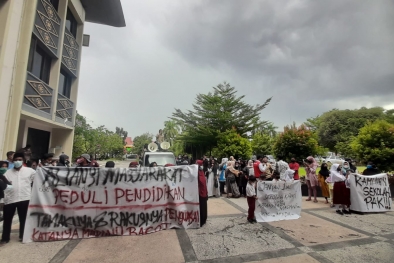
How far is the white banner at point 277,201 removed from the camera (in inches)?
218

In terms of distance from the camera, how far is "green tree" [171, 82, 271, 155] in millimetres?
27828

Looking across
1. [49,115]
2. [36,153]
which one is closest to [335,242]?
[49,115]

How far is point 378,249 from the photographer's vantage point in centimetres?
382

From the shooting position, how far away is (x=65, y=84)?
13438 millimetres

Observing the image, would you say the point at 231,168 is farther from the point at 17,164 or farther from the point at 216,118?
the point at 216,118

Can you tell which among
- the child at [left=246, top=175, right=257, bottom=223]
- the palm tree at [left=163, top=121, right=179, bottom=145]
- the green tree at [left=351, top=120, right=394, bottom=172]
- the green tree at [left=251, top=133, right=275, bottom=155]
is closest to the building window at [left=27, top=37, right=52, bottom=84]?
the child at [left=246, top=175, right=257, bottom=223]

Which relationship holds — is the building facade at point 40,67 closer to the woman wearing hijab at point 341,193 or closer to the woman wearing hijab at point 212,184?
the woman wearing hijab at point 212,184

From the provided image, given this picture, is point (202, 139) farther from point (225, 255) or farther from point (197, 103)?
point (225, 255)

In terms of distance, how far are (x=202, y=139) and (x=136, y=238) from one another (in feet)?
80.7

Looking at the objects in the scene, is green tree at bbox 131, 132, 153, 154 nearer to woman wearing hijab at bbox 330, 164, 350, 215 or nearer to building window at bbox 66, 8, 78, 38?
building window at bbox 66, 8, 78, 38

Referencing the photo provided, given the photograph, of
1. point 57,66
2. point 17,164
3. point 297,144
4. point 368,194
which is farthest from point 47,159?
point 297,144

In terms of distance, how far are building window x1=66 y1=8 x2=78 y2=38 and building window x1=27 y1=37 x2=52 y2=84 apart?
11.6ft

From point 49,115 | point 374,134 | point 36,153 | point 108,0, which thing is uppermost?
point 108,0

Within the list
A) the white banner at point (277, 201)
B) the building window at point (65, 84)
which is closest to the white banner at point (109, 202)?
the white banner at point (277, 201)
